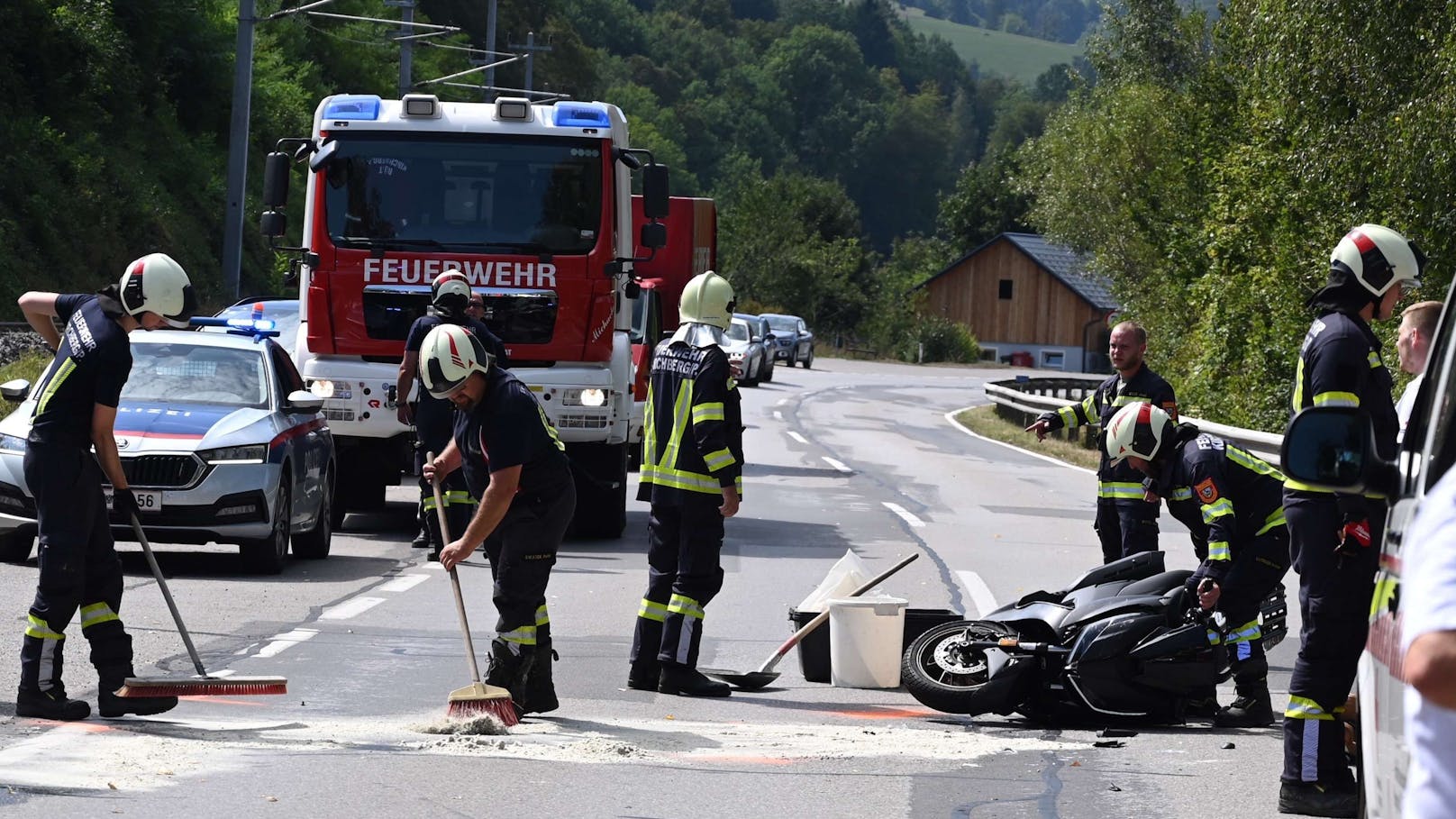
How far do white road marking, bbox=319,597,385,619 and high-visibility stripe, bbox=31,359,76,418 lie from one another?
10.4 ft

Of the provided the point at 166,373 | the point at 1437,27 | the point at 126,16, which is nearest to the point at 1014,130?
the point at 126,16

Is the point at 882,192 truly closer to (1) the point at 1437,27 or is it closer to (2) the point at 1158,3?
(2) the point at 1158,3

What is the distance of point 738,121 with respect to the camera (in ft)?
489

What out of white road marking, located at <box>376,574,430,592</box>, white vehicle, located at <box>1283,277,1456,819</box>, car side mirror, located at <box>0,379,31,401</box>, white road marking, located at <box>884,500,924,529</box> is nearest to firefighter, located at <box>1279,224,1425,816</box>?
white vehicle, located at <box>1283,277,1456,819</box>

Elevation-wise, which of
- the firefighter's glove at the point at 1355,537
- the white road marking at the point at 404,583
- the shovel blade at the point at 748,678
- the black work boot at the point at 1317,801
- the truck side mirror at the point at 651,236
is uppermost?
the truck side mirror at the point at 651,236

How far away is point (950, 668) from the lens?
832 centimetres

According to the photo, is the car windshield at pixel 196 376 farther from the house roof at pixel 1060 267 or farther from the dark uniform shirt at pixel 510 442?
the house roof at pixel 1060 267

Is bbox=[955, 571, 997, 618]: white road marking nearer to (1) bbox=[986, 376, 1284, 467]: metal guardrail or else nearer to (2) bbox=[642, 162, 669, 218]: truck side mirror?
(1) bbox=[986, 376, 1284, 467]: metal guardrail

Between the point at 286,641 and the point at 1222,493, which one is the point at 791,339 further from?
the point at 1222,493

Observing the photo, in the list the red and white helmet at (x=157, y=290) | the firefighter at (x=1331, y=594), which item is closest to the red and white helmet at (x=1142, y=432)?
the firefighter at (x=1331, y=594)

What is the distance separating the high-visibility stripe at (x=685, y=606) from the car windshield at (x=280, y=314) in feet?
41.5

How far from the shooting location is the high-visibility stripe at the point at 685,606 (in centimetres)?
884

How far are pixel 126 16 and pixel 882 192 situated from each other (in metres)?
125

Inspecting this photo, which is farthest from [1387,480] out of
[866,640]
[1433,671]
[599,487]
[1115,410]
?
[599,487]
